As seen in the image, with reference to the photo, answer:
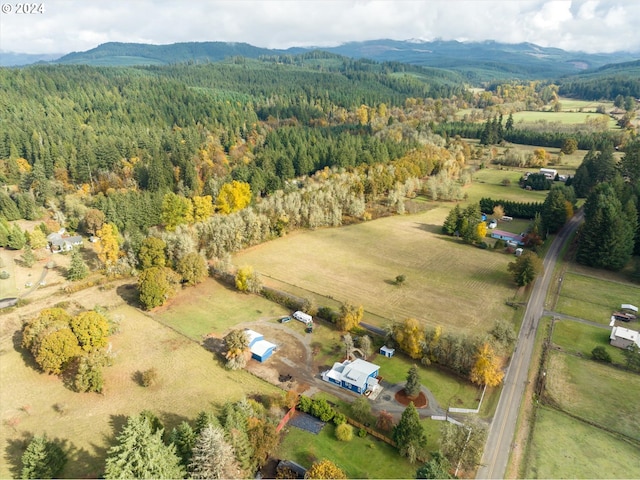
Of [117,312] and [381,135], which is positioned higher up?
[381,135]

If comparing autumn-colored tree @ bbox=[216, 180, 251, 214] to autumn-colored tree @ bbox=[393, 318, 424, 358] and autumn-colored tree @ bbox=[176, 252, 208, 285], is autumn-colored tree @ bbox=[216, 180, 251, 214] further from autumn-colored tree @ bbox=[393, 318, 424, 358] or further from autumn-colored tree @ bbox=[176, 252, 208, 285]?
autumn-colored tree @ bbox=[393, 318, 424, 358]

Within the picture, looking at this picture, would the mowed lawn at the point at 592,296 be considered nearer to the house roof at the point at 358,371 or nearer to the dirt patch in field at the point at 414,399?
the dirt patch in field at the point at 414,399

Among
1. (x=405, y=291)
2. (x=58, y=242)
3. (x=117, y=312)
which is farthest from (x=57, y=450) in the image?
(x=58, y=242)

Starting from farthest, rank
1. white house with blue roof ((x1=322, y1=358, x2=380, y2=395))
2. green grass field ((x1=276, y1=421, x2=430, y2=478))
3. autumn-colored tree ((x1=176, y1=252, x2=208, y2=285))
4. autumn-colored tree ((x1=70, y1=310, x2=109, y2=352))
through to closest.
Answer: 1. autumn-colored tree ((x1=176, y1=252, x2=208, y2=285))
2. autumn-colored tree ((x1=70, y1=310, x2=109, y2=352))
3. white house with blue roof ((x1=322, y1=358, x2=380, y2=395))
4. green grass field ((x1=276, y1=421, x2=430, y2=478))

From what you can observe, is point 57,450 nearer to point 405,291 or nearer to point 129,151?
point 405,291

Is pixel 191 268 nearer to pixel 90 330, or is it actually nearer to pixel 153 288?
pixel 153 288

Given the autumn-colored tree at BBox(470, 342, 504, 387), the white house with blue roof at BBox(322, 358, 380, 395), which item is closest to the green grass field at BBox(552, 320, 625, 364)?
the autumn-colored tree at BBox(470, 342, 504, 387)

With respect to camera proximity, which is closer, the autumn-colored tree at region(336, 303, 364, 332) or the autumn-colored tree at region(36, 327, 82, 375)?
the autumn-colored tree at region(36, 327, 82, 375)
